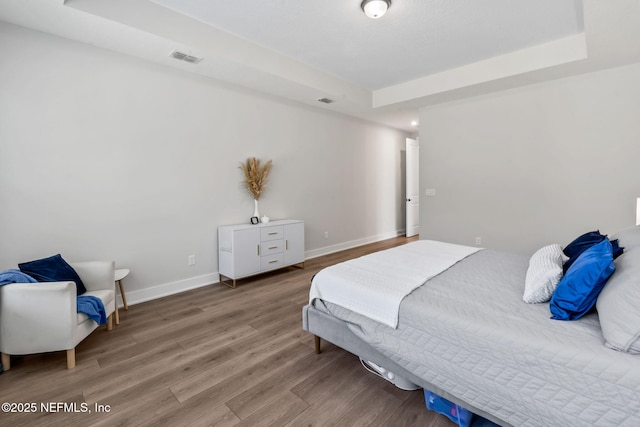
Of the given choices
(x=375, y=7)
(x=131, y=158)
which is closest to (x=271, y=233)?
(x=131, y=158)

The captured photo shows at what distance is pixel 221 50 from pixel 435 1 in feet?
6.84

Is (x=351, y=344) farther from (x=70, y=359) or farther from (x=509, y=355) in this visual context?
(x=70, y=359)

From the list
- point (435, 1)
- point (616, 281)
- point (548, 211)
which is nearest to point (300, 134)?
point (435, 1)

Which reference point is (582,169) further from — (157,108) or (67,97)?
(67,97)

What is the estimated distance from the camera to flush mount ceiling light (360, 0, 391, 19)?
2.54 metres

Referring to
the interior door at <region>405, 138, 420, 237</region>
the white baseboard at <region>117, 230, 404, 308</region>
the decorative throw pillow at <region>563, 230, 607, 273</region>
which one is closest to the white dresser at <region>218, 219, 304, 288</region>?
the white baseboard at <region>117, 230, 404, 308</region>

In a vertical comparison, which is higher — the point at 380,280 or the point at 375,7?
the point at 375,7

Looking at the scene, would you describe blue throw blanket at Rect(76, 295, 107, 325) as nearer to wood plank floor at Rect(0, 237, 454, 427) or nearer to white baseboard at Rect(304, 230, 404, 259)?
wood plank floor at Rect(0, 237, 454, 427)

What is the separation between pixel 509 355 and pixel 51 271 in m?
3.12

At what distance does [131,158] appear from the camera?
3156 millimetres

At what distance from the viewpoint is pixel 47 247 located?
271 cm

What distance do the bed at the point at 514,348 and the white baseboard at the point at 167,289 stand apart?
2.41 metres

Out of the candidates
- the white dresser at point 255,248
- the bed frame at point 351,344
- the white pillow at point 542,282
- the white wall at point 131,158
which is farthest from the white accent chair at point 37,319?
the white pillow at point 542,282

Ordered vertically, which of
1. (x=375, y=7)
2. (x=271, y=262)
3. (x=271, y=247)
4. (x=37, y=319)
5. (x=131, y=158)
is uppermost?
(x=375, y=7)
